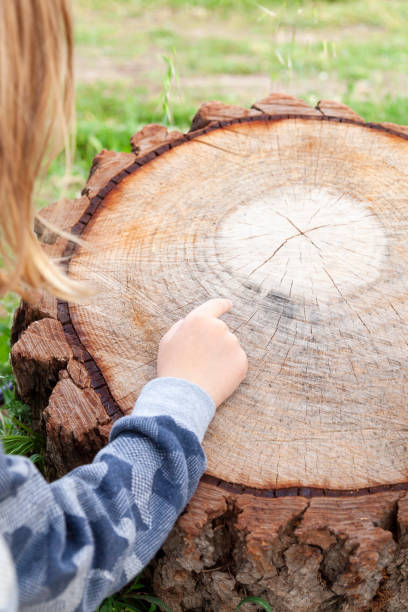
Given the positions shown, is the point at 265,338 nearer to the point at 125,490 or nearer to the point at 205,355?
the point at 205,355

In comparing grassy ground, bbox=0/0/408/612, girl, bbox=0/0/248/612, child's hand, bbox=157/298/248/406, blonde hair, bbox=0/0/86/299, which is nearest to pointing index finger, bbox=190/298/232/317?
child's hand, bbox=157/298/248/406

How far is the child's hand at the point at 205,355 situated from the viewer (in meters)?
1.24

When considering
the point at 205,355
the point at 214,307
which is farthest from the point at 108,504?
the point at 214,307

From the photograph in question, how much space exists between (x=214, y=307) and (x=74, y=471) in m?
0.47

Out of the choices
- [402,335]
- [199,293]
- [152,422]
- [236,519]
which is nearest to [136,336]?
[199,293]

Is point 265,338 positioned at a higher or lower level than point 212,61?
higher

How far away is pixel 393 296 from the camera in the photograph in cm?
144

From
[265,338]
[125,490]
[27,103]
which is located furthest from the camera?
[265,338]

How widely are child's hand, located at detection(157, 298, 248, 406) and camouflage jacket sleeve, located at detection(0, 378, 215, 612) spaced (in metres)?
0.04

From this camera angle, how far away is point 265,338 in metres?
1.37

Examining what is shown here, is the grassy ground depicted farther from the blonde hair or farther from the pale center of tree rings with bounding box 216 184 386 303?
the blonde hair

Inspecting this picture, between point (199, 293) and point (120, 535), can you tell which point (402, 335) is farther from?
point (120, 535)

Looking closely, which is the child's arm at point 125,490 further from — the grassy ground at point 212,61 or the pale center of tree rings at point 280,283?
the grassy ground at point 212,61

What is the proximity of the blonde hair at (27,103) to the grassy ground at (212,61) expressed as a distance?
1300 millimetres
